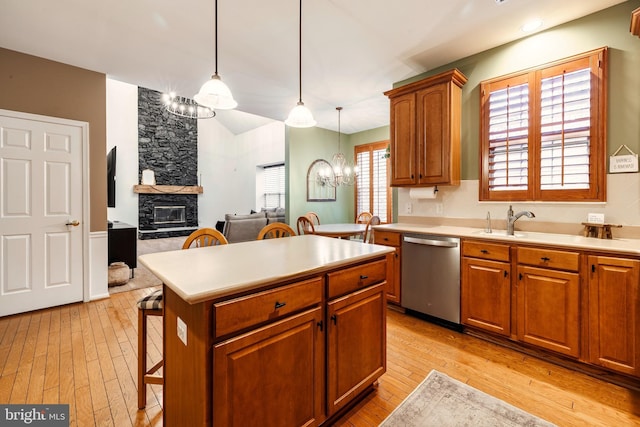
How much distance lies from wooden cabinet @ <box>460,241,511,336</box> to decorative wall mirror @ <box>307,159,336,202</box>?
393cm

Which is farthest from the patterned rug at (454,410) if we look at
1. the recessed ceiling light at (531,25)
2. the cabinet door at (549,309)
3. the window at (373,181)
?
the window at (373,181)

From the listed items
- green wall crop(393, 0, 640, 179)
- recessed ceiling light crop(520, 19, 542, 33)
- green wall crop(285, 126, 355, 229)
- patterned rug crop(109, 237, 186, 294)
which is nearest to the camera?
green wall crop(393, 0, 640, 179)

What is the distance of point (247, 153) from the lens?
9.89 metres

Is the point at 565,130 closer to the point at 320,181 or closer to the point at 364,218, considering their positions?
the point at 364,218

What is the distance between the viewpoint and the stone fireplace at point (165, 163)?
8.70 m

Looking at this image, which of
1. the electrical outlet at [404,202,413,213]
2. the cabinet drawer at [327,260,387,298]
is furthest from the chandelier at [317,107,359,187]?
the cabinet drawer at [327,260,387,298]

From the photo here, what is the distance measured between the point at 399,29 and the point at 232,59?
184 cm

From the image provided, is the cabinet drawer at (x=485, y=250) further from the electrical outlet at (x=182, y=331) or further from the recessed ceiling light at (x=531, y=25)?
the electrical outlet at (x=182, y=331)

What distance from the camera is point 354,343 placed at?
1655 millimetres

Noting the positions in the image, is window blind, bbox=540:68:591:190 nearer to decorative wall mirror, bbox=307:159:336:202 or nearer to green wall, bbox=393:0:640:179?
green wall, bbox=393:0:640:179

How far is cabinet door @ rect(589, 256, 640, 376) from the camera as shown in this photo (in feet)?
6.11

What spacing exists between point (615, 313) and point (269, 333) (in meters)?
2.35

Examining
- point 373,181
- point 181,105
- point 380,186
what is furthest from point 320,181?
point 181,105

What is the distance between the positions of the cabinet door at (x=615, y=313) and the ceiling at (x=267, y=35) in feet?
6.91
